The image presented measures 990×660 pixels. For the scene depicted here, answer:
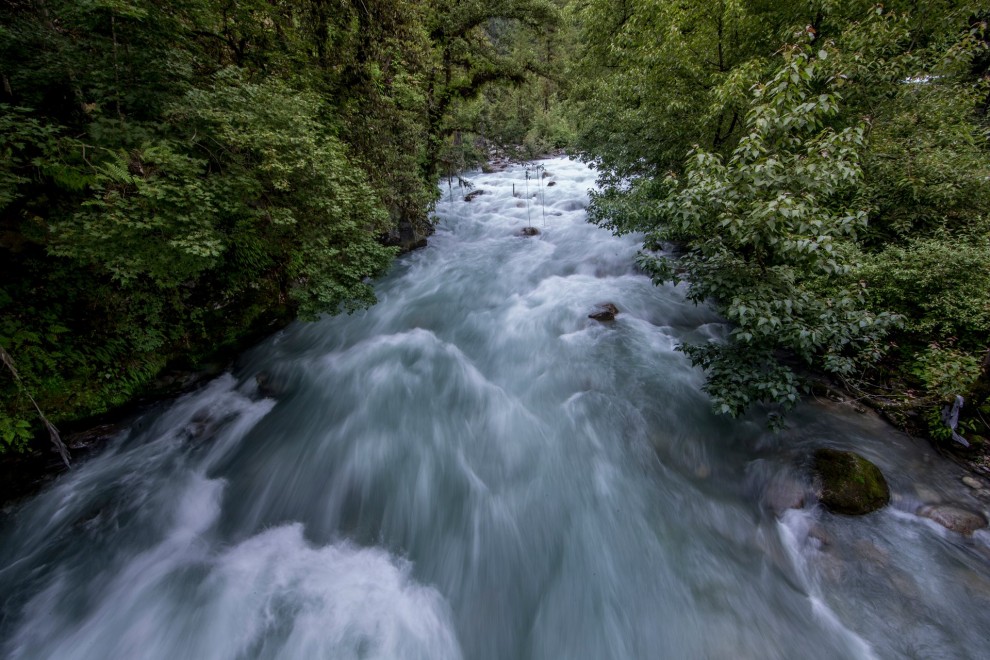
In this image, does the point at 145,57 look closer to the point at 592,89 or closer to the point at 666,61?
the point at 666,61

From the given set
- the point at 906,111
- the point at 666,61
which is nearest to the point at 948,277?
the point at 906,111

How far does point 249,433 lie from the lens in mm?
5227

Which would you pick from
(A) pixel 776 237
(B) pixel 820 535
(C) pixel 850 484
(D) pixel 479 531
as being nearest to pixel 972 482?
(C) pixel 850 484

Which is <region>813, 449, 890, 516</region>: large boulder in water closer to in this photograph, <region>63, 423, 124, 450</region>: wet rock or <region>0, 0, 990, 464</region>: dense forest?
<region>0, 0, 990, 464</region>: dense forest

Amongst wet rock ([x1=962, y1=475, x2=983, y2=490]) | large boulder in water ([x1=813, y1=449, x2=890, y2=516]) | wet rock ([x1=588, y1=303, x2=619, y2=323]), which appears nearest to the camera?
large boulder in water ([x1=813, y1=449, x2=890, y2=516])

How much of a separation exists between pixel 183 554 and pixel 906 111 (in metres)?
10.9

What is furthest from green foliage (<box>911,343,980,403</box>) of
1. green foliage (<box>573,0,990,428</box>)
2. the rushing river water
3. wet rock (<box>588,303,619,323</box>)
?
wet rock (<box>588,303,619,323</box>)

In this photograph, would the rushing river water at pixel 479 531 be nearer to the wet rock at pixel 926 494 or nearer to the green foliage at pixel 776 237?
the wet rock at pixel 926 494

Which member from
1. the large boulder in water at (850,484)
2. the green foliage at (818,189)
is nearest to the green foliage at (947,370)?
the green foliage at (818,189)

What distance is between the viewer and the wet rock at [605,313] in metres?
7.50

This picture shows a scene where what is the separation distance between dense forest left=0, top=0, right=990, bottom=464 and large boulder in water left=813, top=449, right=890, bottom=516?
0.84m

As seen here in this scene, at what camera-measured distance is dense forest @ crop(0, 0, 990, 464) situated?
350 centimetres

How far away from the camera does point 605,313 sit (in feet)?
24.7

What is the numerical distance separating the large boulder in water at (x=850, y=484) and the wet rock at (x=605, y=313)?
4012 millimetres
